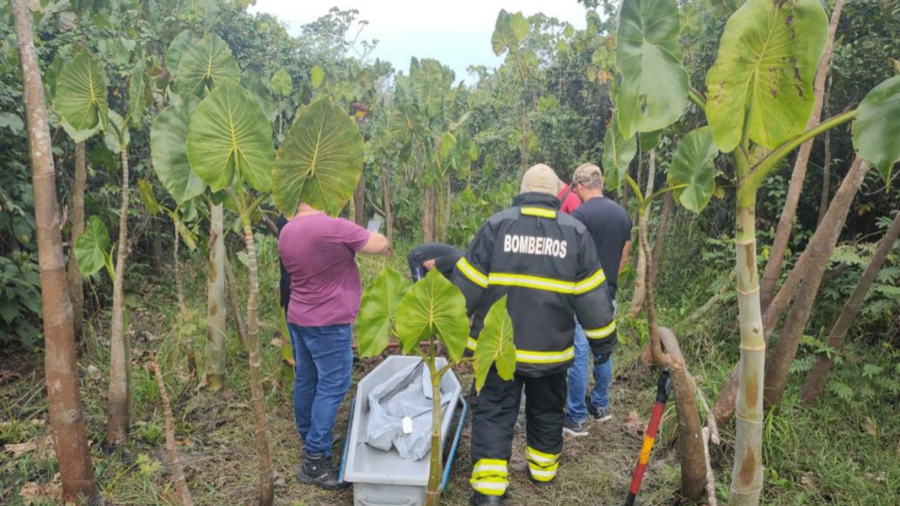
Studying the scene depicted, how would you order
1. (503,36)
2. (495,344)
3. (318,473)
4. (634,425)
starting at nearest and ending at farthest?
1. (495,344)
2. (318,473)
3. (634,425)
4. (503,36)

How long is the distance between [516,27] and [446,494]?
527 centimetres

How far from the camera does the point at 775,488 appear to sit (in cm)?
290

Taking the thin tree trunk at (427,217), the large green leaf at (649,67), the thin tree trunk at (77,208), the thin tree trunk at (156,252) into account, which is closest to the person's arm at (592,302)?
the large green leaf at (649,67)

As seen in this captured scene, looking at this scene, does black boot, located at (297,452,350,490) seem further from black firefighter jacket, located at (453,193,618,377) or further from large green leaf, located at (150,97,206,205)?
large green leaf, located at (150,97,206,205)

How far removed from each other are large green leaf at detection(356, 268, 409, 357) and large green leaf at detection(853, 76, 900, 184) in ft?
5.23

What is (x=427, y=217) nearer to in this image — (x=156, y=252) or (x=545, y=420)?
(x=156, y=252)

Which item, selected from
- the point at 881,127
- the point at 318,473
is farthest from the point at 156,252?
the point at 881,127

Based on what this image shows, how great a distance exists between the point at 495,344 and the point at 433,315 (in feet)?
0.95

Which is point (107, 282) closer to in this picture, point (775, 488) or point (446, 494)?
point (446, 494)

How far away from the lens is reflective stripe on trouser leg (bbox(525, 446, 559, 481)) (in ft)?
10.2

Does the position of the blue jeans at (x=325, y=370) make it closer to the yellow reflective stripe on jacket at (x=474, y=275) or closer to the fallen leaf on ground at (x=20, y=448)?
the yellow reflective stripe on jacket at (x=474, y=275)

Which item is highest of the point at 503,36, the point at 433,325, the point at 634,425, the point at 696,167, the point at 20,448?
the point at 503,36

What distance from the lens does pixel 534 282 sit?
2.81 metres

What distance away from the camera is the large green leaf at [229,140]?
6.84 feet
